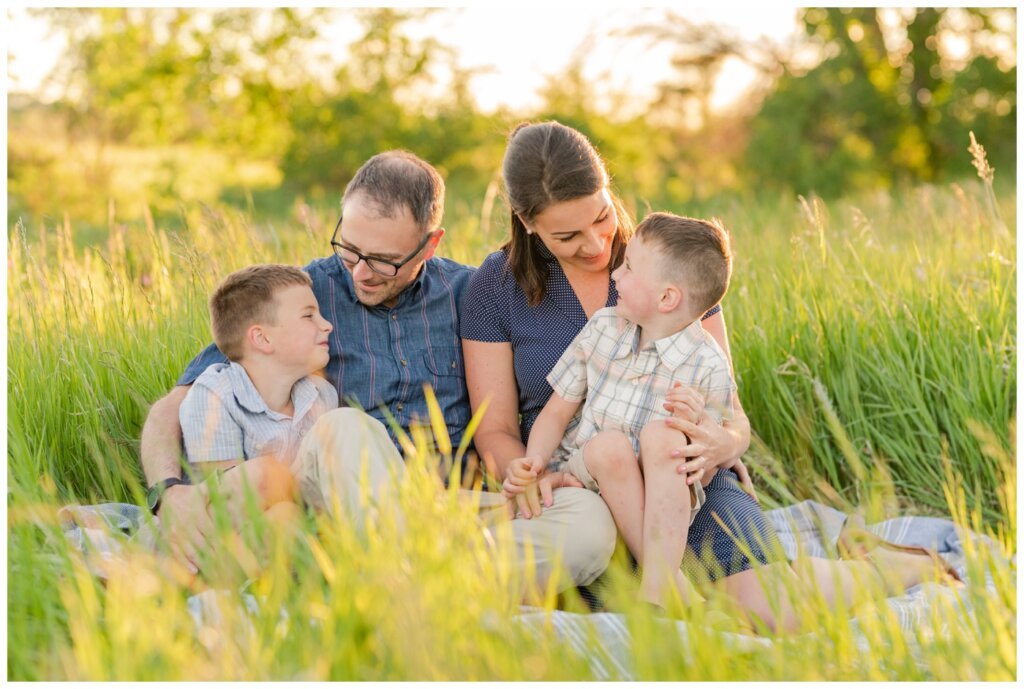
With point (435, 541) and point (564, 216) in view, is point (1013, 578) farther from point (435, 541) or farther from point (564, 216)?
point (564, 216)

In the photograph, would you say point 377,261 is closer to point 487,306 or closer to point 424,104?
point 487,306

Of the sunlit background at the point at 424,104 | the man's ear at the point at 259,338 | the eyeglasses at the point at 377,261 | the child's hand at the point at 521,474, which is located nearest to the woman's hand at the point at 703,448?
the child's hand at the point at 521,474

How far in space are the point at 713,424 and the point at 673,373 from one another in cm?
18

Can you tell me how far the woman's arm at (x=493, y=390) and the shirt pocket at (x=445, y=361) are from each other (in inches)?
1.1

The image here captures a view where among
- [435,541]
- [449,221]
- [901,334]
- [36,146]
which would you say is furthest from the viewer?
[36,146]

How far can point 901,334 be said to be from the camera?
382 centimetres

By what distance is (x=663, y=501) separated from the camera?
2689 millimetres

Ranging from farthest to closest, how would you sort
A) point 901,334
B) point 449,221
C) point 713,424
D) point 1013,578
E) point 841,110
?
1. point 841,110
2. point 449,221
3. point 901,334
4. point 713,424
5. point 1013,578

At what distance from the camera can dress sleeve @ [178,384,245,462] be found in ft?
9.48

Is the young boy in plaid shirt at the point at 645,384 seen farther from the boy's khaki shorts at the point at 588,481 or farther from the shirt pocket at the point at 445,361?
the shirt pocket at the point at 445,361

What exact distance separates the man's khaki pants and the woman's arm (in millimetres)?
340

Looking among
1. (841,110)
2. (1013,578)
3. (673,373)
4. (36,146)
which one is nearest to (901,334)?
(673,373)

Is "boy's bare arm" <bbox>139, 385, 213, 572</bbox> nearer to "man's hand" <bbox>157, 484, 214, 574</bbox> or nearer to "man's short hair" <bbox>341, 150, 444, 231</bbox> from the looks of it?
"man's hand" <bbox>157, 484, 214, 574</bbox>

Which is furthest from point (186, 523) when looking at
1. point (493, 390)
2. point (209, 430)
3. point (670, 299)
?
point (670, 299)
